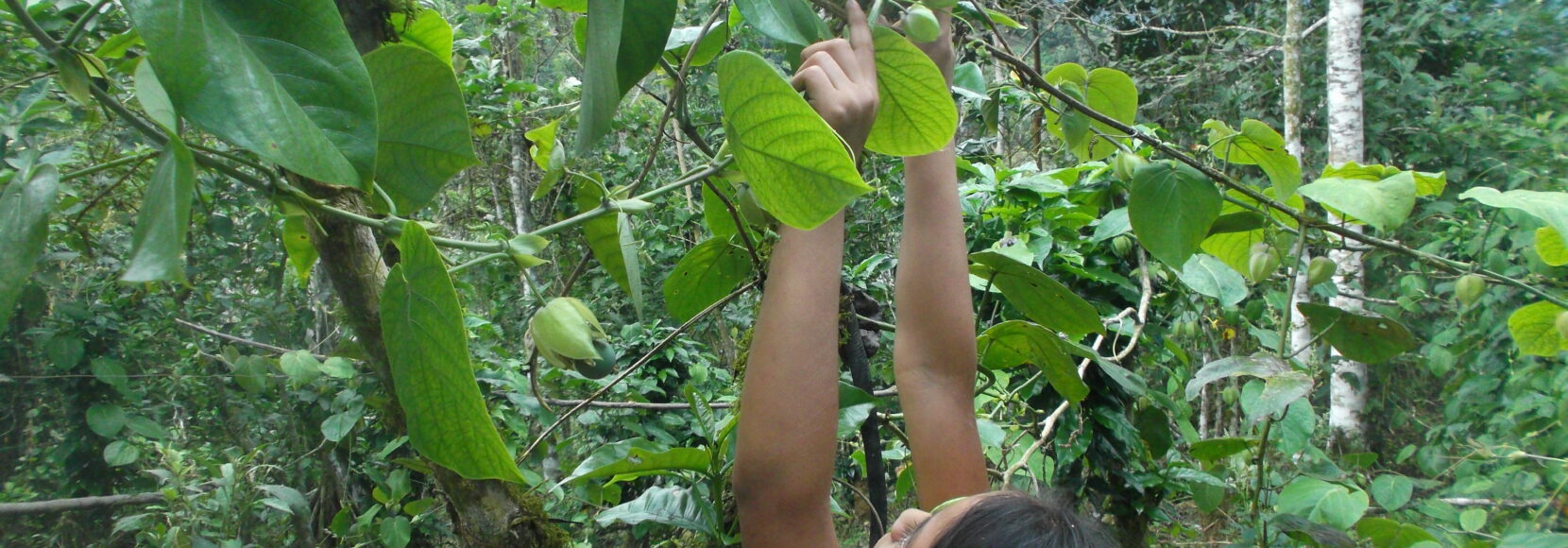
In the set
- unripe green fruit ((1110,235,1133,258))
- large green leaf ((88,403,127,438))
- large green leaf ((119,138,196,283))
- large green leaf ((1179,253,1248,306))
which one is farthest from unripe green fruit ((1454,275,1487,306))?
large green leaf ((88,403,127,438))

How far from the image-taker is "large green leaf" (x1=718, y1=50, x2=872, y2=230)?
32 cm

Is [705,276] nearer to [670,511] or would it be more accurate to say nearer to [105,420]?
[670,511]

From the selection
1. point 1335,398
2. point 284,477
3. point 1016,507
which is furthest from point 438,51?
point 1335,398

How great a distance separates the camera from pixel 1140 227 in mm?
802

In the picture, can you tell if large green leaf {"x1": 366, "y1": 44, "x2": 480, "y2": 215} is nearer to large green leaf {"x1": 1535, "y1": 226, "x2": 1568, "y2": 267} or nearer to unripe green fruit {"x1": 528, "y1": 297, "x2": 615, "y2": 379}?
unripe green fruit {"x1": 528, "y1": 297, "x2": 615, "y2": 379}

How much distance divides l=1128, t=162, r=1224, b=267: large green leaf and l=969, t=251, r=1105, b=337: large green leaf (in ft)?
0.31

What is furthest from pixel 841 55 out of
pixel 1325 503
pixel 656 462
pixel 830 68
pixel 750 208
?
pixel 1325 503

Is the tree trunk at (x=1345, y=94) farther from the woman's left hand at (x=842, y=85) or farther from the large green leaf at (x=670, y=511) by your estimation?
the woman's left hand at (x=842, y=85)

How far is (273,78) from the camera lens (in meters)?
0.25

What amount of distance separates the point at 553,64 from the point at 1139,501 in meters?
5.34

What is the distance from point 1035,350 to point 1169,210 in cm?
19

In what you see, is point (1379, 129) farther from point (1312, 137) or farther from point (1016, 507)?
point (1016, 507)

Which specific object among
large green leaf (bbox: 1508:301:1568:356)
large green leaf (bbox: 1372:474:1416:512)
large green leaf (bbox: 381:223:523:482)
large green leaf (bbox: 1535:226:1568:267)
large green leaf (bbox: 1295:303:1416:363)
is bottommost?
large green leaf (bbox: 1372:474:1416:512)

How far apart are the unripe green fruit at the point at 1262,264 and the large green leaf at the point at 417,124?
2.85 feet
